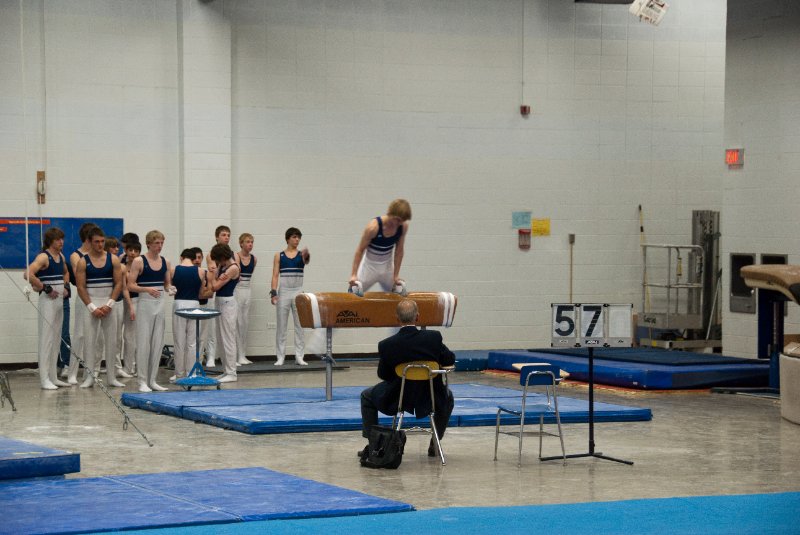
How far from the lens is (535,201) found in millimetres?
19453

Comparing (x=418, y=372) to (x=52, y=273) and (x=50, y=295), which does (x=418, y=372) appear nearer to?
(x=50, y=295)

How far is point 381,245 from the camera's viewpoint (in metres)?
12.2

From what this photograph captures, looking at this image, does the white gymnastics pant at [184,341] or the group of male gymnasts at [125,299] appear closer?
the group of male gymnasts at [125,299]

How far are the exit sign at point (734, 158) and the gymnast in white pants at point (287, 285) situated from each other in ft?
19.7

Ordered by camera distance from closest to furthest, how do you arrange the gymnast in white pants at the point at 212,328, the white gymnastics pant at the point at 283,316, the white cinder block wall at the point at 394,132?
the gymnast in white pants at the point at 212,328 < the white cinder block wall at the point at 394,132 < the white gymnastics pant at the point at 283,316

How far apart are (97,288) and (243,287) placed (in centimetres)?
299

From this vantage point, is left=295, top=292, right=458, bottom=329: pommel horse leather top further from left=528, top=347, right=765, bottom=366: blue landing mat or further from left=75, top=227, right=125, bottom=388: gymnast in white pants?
left=528, top=347, right=765, bottom=366: blue landing mat

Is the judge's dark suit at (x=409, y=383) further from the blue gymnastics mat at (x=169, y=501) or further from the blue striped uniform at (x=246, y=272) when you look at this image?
the blue striped uniform at (x=246, y=272)

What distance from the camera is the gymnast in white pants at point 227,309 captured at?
15.3 meters

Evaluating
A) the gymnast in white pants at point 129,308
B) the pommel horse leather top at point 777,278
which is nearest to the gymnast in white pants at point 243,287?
the gymnast in white pants at point 129,308

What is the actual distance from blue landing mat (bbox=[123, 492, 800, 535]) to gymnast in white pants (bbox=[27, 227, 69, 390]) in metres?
7.85

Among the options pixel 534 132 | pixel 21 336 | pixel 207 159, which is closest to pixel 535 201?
pixel 534 132

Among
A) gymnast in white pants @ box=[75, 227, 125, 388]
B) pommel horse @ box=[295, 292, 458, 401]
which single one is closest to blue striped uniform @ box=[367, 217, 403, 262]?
pommel horse @ box=[295, 292, 458, 401]

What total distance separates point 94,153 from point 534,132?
6878mm
